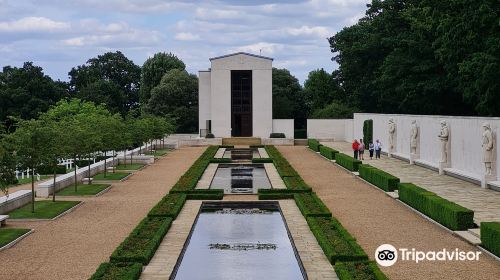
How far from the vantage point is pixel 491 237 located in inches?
627

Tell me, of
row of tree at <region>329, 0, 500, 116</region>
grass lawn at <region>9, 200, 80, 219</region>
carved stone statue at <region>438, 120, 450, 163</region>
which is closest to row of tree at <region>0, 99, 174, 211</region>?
grass lawn at <region>9, 200, 80, 219</region>

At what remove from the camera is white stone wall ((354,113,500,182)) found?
30234mm

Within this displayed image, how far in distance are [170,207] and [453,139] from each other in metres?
17.1

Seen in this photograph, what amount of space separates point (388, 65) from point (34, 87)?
132 ft

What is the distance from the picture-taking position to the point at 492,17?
120 feet

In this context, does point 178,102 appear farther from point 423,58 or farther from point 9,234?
point 9,234

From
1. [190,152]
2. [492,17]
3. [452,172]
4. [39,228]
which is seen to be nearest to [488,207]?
[452,172]

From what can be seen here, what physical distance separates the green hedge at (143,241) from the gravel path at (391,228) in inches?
209

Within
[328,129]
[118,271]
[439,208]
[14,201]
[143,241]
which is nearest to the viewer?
[118,271]

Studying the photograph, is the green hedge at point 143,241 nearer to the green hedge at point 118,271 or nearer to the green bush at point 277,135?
the green hedge at point 118,271

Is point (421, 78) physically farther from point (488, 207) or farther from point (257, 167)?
point (488, 207)

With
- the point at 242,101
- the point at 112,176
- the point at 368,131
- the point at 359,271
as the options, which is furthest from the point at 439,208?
the point at 242,101

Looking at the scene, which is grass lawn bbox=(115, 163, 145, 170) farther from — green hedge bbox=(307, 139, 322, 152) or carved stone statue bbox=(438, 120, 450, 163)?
carved stone statue bbox=(438, 120, 450, 163)

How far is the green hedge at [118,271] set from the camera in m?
13.9
